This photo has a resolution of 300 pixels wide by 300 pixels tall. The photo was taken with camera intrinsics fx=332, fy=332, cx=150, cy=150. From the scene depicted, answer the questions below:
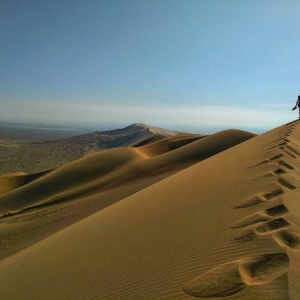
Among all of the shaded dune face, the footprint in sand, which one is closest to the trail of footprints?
the footprint in sand

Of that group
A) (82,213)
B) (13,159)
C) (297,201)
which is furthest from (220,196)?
(13,159)

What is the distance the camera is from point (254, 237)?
10.8 ft

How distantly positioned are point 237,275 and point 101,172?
49.4 feet

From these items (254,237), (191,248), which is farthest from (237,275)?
(191,248)

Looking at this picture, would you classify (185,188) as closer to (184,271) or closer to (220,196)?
(220,196)

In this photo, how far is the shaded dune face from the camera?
15.0 meters

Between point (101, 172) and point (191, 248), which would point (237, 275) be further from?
point (101, 172)

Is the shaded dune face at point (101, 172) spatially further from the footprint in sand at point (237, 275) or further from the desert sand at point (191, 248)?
the footprint in sand at point (237, 275)

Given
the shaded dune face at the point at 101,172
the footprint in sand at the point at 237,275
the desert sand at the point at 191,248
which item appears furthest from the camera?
the shaded dune face at the point at 101,172

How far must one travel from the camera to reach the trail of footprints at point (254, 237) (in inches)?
101

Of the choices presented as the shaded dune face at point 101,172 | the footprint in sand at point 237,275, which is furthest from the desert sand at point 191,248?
the shaded dune face at point 101,172

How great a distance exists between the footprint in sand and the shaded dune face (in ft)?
38.7

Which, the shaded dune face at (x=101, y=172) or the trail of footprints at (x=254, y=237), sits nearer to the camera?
the trail of footprints at (x=254, y=237)

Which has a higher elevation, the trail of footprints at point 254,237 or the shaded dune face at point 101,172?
the trail of footprints at point 254,237
